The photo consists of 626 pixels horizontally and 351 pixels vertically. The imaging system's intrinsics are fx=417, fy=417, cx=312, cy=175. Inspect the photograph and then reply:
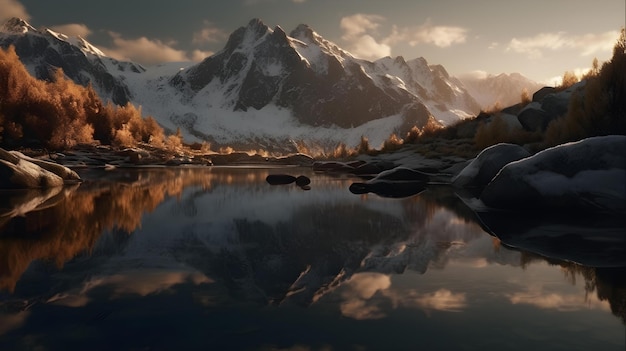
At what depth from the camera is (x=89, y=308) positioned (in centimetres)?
390

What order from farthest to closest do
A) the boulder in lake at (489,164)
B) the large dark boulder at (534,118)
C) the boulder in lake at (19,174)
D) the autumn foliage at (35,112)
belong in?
the autumn foliage at (35,112) → the large dark boulder at (534,118) → the boulder in lake at (489,164) → the boulder in lake at (19,174)

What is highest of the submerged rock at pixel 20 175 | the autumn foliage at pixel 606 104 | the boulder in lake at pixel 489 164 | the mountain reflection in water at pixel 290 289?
the autumn foliage at pixel 606 104

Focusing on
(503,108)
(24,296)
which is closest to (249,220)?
(24,296)

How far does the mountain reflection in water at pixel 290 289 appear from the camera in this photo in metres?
3.30

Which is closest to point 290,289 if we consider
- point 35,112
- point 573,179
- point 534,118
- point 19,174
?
point 573,179

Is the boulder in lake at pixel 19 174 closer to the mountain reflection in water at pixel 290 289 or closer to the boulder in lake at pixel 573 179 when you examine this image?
the mountain reflection in water at pixel 290 289

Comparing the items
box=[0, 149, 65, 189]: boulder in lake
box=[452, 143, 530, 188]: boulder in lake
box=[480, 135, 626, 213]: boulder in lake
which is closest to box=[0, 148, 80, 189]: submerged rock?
box=[0, 149, 65, 189]: boulder in lake

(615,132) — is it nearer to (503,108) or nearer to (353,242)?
(353,242)

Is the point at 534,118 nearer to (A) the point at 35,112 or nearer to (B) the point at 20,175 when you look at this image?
(B) the point at 20,175

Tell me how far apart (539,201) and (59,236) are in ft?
34.0

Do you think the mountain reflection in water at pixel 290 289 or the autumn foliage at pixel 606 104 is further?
the autumn foliage at pixel 606 104

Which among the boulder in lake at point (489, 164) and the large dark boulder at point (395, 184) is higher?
the boulder in lake at point (489, 164)

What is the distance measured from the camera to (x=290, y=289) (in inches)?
180

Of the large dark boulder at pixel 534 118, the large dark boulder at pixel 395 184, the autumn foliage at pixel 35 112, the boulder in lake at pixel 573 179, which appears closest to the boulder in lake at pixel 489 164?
the large dark boulder at pixel 395 184
